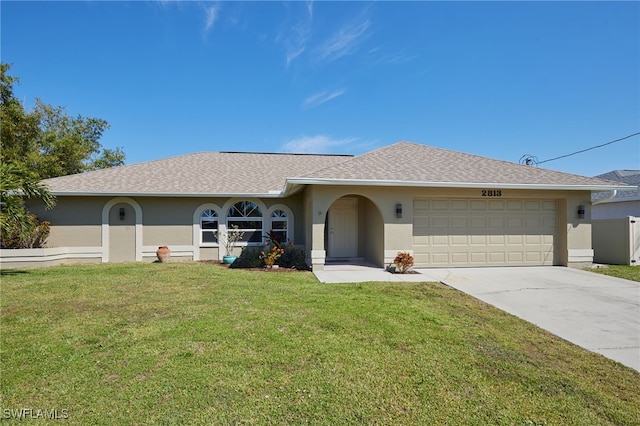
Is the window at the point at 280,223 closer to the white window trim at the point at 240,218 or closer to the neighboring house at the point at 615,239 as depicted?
the white window trim at the point at 240,218

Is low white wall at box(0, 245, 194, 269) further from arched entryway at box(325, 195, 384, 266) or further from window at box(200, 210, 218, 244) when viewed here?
arched entryway at box(325, 195, 384, 266)

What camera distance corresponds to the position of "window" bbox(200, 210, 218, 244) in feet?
42.6

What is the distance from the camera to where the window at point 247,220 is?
13.2 metres

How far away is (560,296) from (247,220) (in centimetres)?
1070

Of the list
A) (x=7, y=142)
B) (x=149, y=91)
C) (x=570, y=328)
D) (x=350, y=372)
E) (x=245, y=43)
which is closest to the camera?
(x=350, y=372)

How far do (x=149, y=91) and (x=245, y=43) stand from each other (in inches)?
282

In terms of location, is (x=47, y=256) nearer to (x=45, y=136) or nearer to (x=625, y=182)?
(x=45, y=136)

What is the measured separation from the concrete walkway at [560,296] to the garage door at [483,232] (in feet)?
2.00

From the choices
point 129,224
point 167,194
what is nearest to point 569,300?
point 167,194

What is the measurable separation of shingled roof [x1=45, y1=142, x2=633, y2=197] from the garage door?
2.99ft

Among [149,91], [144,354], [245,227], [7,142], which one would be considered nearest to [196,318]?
[144,354]

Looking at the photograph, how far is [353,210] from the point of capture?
13047 mm

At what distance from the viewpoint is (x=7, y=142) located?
19.4m

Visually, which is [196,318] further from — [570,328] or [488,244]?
[488,244]
